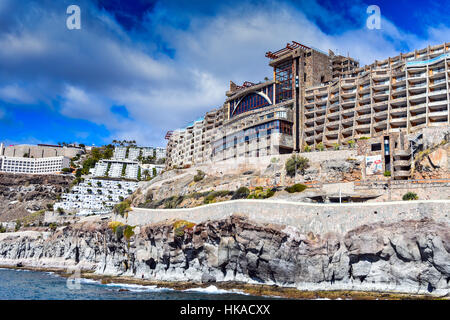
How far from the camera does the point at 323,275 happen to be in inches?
1727

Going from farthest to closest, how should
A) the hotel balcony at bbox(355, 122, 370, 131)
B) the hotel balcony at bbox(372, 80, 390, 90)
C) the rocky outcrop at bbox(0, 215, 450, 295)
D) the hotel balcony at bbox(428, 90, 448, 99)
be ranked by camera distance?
the hotel balcony at bbox(372, 80, 390, 90)
the hotel balcony at bbox(355, 122, 370, 131)
the hotel balcony at bbox(428, 90, 448, 99)
the rocky outcrop at bbox(0, 215, 450, 295)

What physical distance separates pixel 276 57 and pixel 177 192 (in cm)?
3910

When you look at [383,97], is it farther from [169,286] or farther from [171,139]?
[171,139]

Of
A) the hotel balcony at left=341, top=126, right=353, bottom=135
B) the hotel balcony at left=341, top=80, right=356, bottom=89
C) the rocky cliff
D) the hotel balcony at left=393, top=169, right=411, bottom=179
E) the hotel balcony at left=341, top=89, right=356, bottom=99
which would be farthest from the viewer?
the rocky cliff

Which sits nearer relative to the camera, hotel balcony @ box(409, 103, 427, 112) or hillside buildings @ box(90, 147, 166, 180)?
hotel balcony @ box(409, 103, 427, 112)

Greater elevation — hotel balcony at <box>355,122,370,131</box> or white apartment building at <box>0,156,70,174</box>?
white apartment building at <box>0,156,70,174</box>

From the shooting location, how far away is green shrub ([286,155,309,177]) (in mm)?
71688

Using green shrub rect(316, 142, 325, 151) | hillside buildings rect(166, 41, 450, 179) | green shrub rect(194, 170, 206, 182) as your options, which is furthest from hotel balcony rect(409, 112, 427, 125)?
green shrub rect(194, 170, 206, 182)

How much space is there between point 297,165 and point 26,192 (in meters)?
111

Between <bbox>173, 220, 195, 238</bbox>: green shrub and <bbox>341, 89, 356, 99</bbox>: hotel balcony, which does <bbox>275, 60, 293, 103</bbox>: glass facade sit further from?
<bbox>173, 220, 195, 238</bbox>: green shrub

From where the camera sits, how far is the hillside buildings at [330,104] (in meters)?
76.6

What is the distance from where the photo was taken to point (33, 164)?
627 feet

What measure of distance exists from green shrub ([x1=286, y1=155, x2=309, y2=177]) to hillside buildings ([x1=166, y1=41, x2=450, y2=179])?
1161 centimetres

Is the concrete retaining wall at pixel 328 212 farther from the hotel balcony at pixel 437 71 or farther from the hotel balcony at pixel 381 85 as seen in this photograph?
the hotel balcony at pixel 381 85
